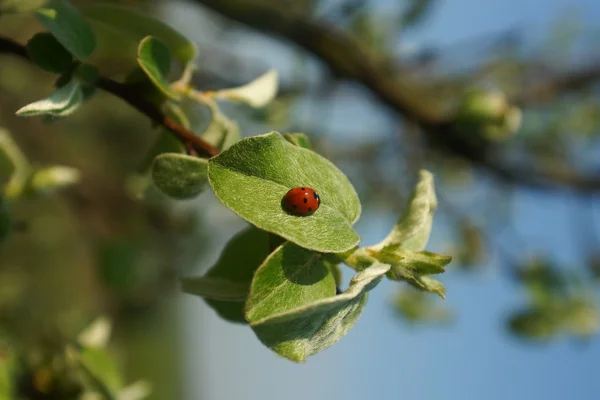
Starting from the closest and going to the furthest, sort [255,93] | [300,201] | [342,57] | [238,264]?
[300,201]
[238,264]
[255,93]
[342,57]

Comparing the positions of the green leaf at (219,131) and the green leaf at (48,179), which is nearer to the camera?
the green leaf at (219,131)

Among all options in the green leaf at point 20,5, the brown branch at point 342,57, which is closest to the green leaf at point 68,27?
the green leaf at point 20,5

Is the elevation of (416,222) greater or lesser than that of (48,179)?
greater

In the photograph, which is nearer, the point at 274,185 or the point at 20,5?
the point at 274,185

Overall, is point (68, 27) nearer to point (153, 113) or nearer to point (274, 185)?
point (153, 113)

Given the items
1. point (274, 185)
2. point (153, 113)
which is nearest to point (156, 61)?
point (153, 113)

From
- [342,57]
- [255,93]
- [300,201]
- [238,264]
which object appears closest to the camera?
[300,201]

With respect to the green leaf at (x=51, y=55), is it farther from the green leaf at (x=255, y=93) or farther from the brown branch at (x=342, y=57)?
the brown branch at (x=342, y=57)
